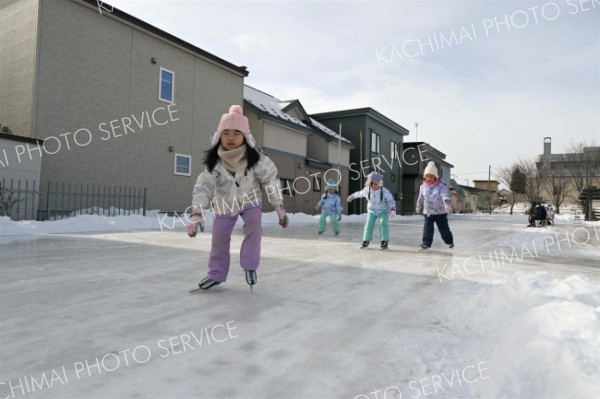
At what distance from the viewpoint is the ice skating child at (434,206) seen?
24.7 ft

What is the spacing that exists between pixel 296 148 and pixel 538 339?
21196 millimetres

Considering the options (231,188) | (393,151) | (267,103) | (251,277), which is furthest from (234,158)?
(393,151)

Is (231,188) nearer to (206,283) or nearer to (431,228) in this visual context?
(206,283)

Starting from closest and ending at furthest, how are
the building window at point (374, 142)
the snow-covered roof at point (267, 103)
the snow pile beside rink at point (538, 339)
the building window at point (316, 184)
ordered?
the snow pile beside rink at point (538, 339) → the snow-covered roof at point (267, 103) → the building window at point (316, 184) → the building window at point (374, 142)

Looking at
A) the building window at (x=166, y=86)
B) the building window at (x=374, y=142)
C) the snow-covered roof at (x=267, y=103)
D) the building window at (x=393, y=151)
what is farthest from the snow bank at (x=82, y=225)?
the building window at (x=393, y=151)

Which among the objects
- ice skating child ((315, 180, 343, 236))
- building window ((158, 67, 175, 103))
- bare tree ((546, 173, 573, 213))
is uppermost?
building window ((158, 67, 175, 103))

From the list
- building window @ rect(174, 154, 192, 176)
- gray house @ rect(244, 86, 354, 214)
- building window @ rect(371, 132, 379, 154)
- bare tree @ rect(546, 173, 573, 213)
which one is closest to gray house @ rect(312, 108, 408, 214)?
building window @ rect(371, 132, 379, 154)

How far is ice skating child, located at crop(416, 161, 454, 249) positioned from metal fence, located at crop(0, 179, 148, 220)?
955 cm

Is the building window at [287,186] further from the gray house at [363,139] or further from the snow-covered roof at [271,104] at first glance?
the gray house at [363,139]

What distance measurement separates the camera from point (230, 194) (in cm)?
369

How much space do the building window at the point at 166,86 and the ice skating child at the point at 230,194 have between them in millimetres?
12880

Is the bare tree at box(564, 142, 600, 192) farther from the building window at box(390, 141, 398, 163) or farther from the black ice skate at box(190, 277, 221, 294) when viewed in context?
the black ice skate at box(190, 277, 221, 294)

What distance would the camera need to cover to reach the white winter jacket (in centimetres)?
367

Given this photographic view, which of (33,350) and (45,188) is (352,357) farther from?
(45,188)
